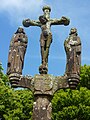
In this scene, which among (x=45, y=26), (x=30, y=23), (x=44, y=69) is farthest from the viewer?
(x=30, y=23)

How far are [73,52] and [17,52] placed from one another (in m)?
1.89

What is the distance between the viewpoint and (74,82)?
1094cm

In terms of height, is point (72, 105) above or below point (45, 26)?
below

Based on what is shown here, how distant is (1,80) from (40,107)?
21198mm

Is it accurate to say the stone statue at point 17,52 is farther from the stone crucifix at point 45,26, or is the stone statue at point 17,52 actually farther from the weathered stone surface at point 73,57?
the weathered stone surface at point 73,57

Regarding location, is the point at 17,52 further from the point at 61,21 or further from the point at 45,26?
the point at 61,21

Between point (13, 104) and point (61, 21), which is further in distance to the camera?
point (13, 104)

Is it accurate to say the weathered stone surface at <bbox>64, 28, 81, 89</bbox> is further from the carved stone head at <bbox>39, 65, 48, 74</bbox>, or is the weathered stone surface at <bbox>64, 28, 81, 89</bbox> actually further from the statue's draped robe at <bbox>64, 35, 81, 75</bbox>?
the carved stone head at <bbox>39, 65, 48, 74</bbox>

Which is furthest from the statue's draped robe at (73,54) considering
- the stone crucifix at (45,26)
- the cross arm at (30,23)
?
the cross arm at (30,23)

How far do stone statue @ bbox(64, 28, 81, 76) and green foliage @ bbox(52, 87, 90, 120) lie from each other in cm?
1667

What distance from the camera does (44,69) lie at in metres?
11.3

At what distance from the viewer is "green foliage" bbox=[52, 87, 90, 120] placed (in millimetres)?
27703

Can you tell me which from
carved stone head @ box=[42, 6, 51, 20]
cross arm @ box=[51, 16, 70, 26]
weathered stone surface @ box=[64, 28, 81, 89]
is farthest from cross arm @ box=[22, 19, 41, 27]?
weathered stone surface @ box=[64, 28, 81, 89]

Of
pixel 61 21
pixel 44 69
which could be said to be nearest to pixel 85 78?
pixel 61 21
